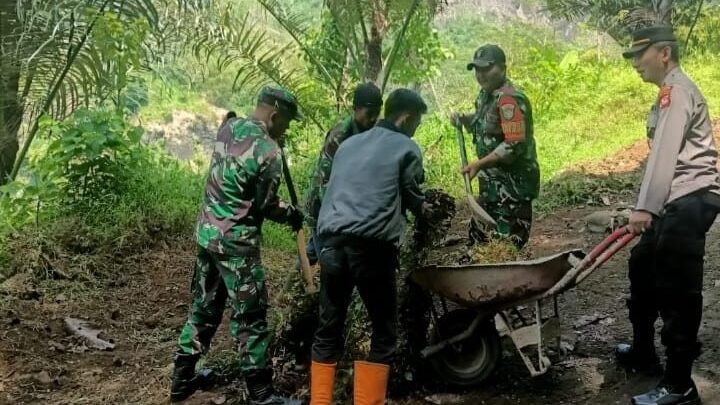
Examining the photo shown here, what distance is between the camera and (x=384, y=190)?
329 centimetres

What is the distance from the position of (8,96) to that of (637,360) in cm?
601

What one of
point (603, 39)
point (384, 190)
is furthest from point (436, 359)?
point (603, 39)

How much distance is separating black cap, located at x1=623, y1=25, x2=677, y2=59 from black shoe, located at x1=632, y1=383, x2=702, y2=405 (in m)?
1.63

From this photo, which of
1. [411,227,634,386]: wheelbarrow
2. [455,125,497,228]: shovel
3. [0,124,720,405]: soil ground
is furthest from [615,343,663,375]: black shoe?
[455,125,497,228]: shovel

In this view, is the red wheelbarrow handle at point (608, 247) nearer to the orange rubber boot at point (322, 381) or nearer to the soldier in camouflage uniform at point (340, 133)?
the orange rubber boot at point (322, 381)

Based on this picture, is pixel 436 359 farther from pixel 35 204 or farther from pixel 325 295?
pixel 35 204

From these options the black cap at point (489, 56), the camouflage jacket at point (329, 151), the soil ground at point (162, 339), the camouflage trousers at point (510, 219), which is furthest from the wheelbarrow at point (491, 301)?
the black cap at point (489, 56)

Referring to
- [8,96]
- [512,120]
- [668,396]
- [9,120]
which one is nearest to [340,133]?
[512,120]

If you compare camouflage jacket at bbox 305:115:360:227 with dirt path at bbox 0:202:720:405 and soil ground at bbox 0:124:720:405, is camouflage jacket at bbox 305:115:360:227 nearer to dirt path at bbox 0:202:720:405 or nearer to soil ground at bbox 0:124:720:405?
soil ground at bbox 0:124:720:405

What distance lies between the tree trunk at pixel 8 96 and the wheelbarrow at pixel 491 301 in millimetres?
4867

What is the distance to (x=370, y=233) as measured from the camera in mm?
3254

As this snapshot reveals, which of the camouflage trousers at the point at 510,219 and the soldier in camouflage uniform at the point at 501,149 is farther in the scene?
the camouflage trousers at the point at 510,219

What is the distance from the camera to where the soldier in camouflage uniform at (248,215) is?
3.66 metres

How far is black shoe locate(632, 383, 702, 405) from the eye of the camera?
3279mm
